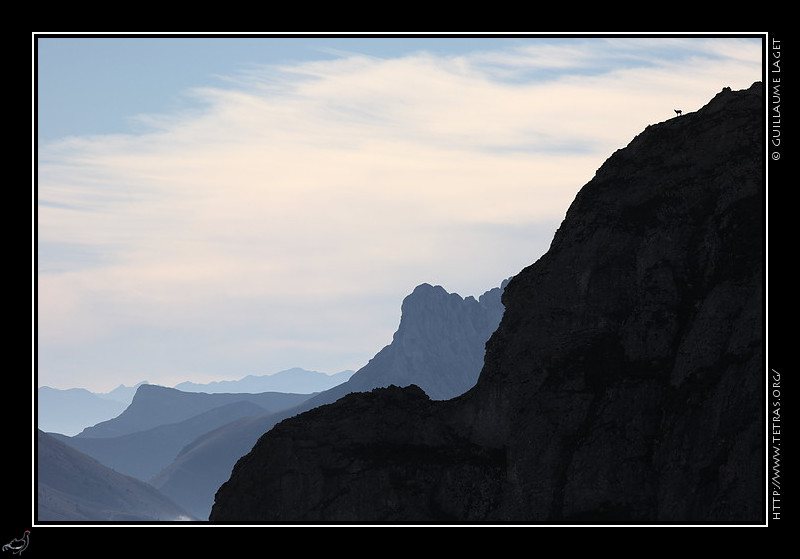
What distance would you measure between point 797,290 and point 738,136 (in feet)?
46.0

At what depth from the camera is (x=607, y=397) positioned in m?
41.7

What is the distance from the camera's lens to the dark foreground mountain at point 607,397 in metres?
39.7

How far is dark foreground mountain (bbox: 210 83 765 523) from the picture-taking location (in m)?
39.7

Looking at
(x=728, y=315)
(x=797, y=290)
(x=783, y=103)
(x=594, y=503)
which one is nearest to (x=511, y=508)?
(x=594, y=503)

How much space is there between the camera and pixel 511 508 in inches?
1624

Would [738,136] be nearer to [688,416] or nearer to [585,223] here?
[585,223]
